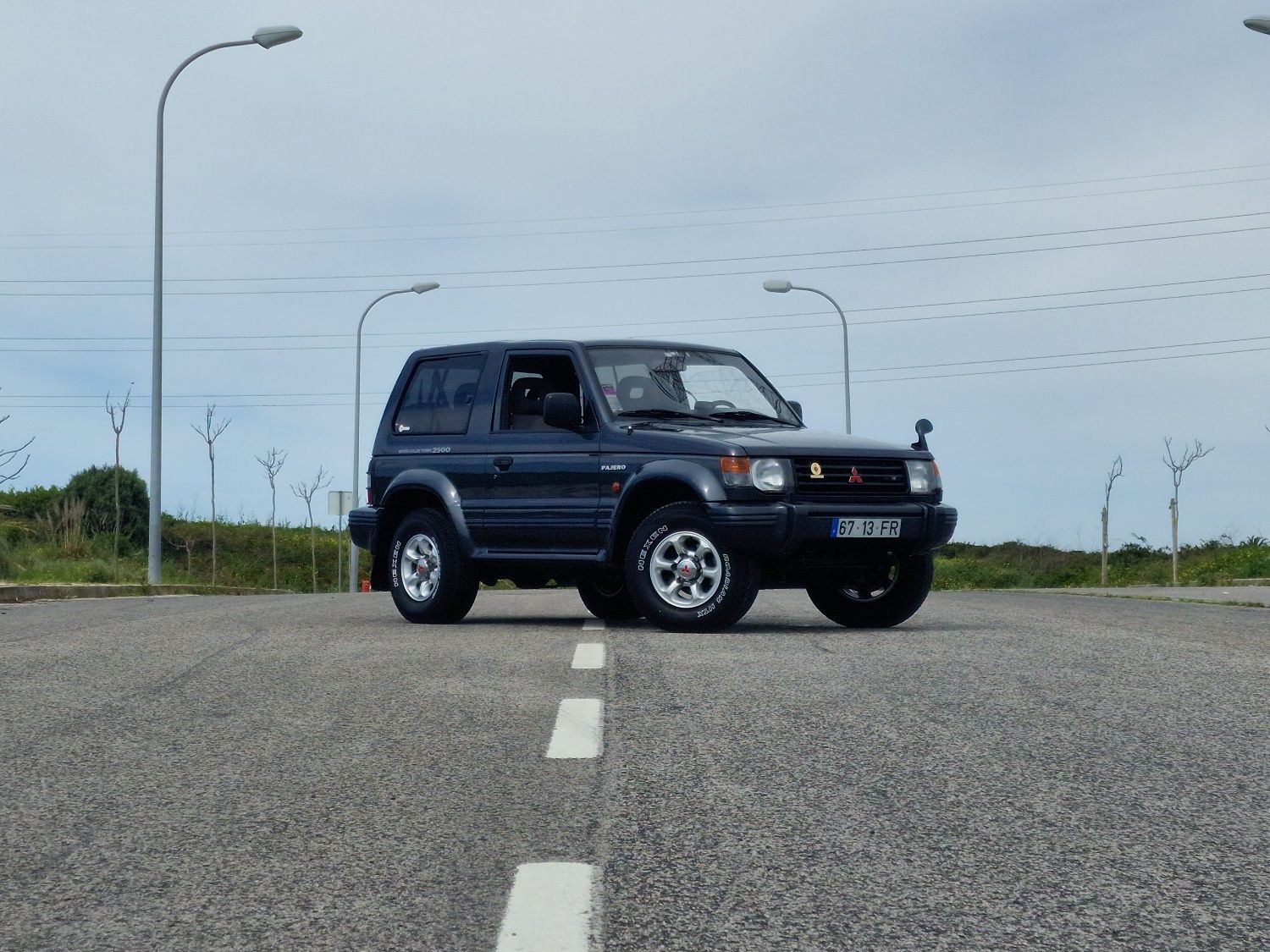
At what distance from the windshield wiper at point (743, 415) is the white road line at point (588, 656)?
2.55 meters

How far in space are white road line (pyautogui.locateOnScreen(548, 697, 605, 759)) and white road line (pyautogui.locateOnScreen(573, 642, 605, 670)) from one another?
4.60 feet

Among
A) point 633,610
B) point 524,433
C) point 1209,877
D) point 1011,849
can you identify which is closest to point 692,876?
point 1011,849

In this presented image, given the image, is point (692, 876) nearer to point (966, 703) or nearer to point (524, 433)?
point (966, 703)

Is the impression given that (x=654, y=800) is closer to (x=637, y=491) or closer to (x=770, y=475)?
(x=770, y=475)

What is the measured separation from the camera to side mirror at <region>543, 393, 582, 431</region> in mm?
11430

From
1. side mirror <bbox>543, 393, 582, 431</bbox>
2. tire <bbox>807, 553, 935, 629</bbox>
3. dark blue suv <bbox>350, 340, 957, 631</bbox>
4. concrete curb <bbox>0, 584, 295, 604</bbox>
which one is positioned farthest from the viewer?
concrete curb <bbox>0, 584, 295, 604</bbox>

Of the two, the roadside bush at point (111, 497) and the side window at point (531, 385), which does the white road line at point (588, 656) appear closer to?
the side window at point (531, 385)

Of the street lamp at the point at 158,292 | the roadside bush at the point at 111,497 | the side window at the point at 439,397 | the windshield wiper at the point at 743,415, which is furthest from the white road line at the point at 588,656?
the roadside bush at the point at 111,497

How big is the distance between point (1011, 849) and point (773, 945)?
1090 millimetres

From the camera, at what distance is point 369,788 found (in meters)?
4.96

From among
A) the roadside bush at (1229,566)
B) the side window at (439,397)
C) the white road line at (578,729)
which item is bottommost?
the roadside bush at (1229,566)

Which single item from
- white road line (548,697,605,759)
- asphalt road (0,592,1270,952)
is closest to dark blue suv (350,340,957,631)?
asphalt road (0,592,1270,952)

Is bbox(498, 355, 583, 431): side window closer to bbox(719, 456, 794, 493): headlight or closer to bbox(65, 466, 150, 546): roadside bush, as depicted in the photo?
bbox(719, 456, 794, 493): headlight

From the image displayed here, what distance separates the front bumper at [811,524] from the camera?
414 inches
